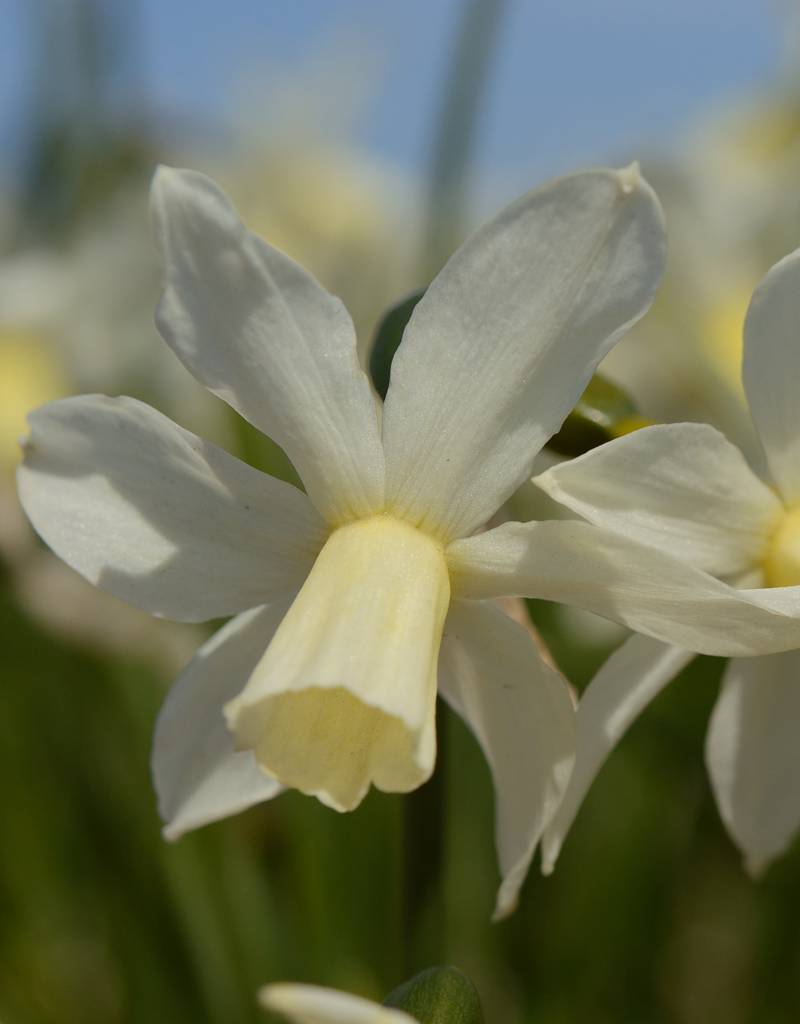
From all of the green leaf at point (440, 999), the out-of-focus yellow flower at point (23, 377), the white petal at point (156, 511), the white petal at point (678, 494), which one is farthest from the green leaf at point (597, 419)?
the out-of-focus yellow flower at point (23, 377)

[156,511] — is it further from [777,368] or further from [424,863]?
[777,368]

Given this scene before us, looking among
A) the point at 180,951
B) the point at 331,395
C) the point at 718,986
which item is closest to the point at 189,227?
the point at 331,395

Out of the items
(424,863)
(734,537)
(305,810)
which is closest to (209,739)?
(424,863)

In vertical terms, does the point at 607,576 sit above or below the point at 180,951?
above

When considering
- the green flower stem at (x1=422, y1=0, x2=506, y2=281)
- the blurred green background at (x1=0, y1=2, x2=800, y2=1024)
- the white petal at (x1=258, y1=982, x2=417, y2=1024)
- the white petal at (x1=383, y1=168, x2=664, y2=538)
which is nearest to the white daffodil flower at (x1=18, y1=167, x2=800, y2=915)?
the white petal at (x1=383, y1=168, x2=664, y2=538)

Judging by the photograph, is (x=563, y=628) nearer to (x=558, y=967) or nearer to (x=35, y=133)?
(x=558, y=967)

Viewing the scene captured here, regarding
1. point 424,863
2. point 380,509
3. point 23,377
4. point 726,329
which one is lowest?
point 23,377

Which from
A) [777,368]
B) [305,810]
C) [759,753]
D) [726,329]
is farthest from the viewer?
[726,329]
